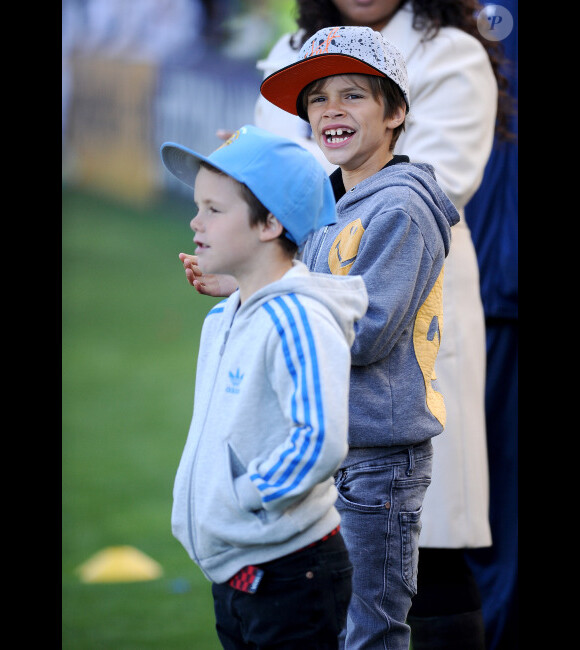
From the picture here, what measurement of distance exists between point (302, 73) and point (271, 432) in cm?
81

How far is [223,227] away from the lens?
64.6 inches

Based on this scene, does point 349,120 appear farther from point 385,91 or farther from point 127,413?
point 127,413

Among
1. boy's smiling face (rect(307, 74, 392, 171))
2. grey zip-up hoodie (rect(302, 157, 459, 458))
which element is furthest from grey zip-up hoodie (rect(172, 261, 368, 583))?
boy's smiling face (rect(307, 74, 392, 171))

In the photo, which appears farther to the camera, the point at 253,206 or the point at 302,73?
the point at 302,73

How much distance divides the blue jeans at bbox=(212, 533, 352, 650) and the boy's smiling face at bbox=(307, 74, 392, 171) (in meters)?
0.79

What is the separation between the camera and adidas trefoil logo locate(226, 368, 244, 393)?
1.60m

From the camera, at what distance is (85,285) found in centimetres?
865

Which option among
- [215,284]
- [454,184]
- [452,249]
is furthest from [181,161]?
[452,249]

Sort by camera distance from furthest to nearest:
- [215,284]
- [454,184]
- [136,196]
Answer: [136,196] → [454,184] → [215,284]

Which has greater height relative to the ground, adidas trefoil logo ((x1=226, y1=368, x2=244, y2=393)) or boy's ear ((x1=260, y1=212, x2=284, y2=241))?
boy's ear ((x1=260, y1=212, x2=284, y2=241))

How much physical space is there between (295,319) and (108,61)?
8.04 metres

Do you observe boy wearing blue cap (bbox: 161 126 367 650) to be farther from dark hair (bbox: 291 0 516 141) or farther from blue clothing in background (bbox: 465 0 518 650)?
blue clothing in background (bbox: 465 0 518 650)

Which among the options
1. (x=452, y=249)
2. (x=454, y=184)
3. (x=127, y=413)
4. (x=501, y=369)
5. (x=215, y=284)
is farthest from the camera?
(x=127, y=413)
